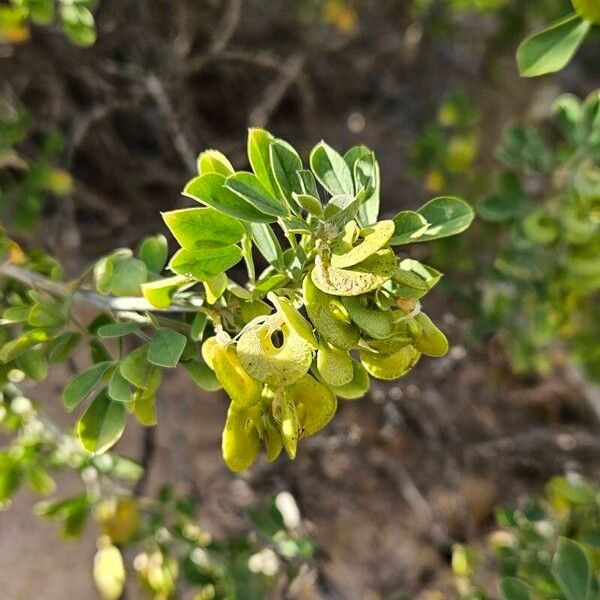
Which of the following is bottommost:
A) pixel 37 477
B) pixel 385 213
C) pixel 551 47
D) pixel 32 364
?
pixel 37 477

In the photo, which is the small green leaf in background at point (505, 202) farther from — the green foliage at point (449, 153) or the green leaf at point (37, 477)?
the green leaf at point (37, 477)

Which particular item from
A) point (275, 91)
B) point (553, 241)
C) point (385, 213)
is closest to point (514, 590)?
→ point (553, 241)

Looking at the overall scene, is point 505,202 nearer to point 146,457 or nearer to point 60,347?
point 60,347

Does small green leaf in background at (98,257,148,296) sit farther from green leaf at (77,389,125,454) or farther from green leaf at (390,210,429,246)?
green leaf at (390,210,429,246)

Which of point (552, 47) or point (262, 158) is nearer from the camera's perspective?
point (262, 158)

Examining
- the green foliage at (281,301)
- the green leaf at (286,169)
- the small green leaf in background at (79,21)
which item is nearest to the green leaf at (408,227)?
the green foliage at (281,301)

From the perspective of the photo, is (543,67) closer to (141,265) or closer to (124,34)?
(141,265)
